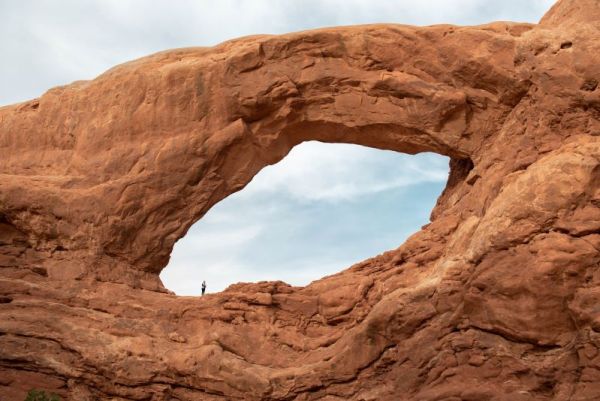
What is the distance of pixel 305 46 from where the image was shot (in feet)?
37.3

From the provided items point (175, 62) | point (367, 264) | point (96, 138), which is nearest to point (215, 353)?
point (367, 264)

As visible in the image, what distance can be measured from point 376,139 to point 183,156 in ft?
9.56

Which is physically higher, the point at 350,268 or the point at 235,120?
the point at 235,120

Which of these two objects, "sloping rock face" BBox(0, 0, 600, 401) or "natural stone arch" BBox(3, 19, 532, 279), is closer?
"sloping rock face" BBox(0, 0, 600, 401)

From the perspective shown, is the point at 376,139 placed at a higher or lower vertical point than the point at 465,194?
higher

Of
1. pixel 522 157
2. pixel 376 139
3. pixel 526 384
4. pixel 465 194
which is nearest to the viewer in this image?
pixel 526 384

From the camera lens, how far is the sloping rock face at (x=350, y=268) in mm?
8898

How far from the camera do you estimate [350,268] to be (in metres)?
11.2

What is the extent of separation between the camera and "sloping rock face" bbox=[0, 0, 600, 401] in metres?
8.90

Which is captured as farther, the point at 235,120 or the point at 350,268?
the point at 235,120

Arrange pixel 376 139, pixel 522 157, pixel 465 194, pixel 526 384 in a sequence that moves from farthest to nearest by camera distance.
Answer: pixel 376 139, pixel 465 194, pixel 522 157, pixel 526 384

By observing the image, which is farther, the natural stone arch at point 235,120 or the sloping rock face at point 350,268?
the natural stone arch at point 235,120

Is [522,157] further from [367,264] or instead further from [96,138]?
[96,138]

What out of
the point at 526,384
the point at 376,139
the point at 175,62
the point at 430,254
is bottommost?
the point at 526,384
